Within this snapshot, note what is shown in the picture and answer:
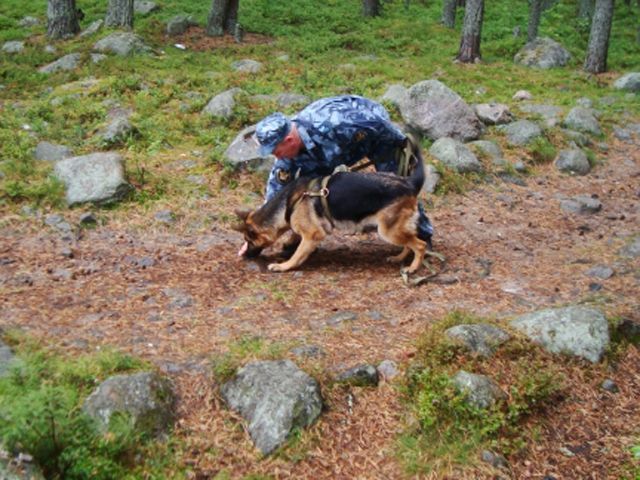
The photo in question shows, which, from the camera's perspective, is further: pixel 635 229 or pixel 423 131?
pixel 423 131

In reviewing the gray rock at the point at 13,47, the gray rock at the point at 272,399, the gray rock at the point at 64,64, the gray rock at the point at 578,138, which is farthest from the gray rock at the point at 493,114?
the gray rock at the point at 13,47

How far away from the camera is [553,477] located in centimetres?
392

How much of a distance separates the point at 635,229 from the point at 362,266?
3.73 meters

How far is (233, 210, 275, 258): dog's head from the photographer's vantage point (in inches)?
251

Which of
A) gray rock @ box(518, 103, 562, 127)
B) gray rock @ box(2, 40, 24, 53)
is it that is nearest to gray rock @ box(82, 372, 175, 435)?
gray rock @ box(518, 103, 562, 127)

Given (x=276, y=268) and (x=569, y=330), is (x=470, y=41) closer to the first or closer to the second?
(x=276, y=268)

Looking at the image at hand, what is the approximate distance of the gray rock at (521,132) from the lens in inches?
417

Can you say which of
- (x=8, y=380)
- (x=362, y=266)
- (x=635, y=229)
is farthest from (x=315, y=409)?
(x=635, y=229)

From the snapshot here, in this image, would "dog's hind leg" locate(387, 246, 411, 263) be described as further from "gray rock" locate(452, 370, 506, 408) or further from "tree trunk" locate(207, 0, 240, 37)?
"tree trunk" locate(207, 0, 240, 37)

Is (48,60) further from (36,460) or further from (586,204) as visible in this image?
(36,460)

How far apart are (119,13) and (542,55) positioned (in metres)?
11.3

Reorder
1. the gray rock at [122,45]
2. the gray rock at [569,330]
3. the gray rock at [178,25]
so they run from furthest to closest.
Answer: the gray rock at [178,25], the gray rock at [122,45], the gray rock at [569,330]

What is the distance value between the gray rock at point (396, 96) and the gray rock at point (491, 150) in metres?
1.39

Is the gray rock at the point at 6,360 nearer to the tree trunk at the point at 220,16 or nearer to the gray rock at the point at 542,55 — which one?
the tree trunk at the point at 220,16
